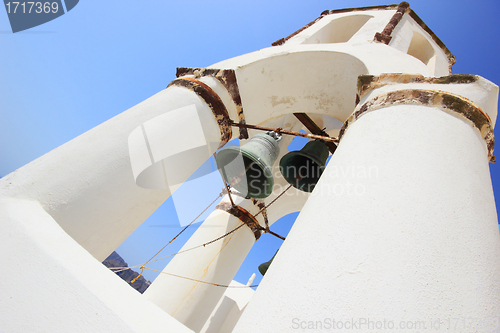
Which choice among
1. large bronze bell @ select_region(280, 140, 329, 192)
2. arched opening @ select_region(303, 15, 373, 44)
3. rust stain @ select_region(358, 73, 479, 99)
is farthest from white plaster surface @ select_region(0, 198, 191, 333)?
arched opening @ select_region(303, 15, 373, 44)

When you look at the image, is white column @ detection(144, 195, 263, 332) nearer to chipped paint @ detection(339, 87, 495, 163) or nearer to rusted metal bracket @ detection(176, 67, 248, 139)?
rusted metal bracket @ detection(176, 67, 248, 139)

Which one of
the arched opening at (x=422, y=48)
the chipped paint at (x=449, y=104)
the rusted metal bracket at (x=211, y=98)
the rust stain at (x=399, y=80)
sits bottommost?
the chipped paint at (x=449, y=104)

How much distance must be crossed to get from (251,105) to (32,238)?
2872mm

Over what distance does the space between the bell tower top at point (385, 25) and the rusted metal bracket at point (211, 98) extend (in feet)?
9.52

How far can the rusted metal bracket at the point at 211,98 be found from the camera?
120 inches

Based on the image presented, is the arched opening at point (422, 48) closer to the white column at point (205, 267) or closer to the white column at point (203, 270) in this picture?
the white column at point (205, 267)

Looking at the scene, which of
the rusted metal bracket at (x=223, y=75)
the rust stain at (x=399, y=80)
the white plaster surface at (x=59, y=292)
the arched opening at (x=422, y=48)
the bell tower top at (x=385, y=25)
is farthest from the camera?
the arched opening at (x=422, y=48)

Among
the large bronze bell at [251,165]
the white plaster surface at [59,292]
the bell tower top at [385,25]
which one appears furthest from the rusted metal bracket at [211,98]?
the bell tower top at [385,25]

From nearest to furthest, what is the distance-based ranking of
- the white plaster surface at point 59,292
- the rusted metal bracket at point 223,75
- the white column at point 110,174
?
the white plaster surface at point 59,292 < the white column at point 110,174 < the rusted metal bracket at point 223,75

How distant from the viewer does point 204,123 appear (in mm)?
2998

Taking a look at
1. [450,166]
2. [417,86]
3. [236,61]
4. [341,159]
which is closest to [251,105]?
[236,61]

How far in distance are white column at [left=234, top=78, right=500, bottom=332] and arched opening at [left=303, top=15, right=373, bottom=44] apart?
519 centimetres

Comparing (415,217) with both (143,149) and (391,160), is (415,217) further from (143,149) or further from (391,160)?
(143,149)

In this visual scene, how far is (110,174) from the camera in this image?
83.3 inches
